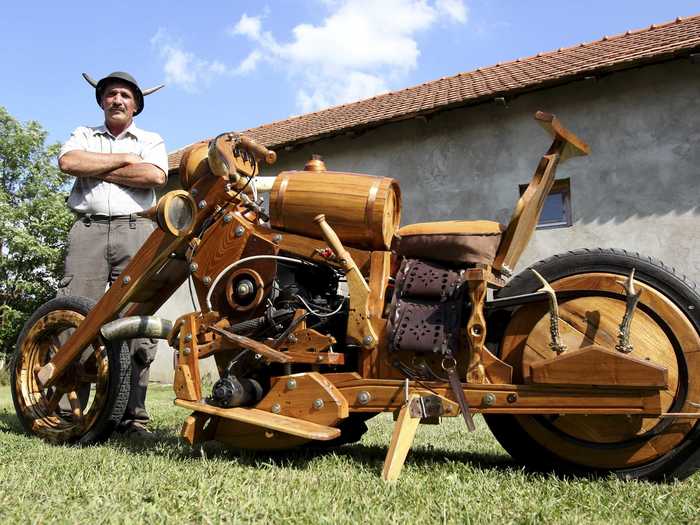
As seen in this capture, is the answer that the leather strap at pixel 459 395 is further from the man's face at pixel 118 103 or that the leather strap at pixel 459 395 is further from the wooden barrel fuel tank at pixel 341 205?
the man's face at pixel 118 103

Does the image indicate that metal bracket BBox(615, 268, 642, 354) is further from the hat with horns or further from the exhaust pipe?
the hat with horns

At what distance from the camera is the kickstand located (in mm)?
2396

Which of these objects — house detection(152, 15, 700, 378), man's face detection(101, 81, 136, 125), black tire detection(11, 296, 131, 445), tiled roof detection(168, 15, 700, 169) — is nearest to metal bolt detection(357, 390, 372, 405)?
black tire detection(11, 296, 131, 445)

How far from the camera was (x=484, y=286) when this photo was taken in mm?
2564

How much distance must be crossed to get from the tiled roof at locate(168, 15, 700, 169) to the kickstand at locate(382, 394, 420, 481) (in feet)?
24.2

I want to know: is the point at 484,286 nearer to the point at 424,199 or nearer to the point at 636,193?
the point at 636,193

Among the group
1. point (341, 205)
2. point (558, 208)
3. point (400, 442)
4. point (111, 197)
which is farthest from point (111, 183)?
point (558, 208)

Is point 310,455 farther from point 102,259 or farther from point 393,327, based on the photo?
point 102,259

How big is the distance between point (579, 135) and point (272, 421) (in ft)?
25.2

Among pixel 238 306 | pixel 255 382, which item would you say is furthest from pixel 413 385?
pixel 238 306

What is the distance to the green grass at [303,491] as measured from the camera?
75.4 inches

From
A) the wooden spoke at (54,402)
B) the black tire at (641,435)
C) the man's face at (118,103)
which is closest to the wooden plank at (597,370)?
the black tire at (641,435)

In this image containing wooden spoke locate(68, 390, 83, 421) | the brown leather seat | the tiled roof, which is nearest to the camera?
the brown leather seat

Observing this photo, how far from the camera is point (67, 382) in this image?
3750 mm
